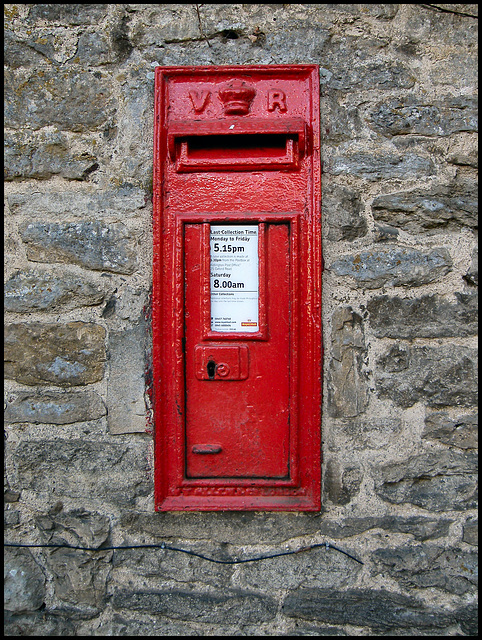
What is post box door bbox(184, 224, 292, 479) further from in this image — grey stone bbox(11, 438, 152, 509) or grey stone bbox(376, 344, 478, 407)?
grey stone bbox(376, 344, 478, 407)

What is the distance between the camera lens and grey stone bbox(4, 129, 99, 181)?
5.17 feet

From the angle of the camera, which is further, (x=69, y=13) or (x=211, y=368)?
(x=69, y=13)

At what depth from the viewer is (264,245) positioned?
4.80 ft

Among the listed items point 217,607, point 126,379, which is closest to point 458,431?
point 217,607

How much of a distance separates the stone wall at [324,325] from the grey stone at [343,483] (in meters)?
0.01

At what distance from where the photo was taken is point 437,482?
1516 millimetres

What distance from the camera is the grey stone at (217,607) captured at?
1.51m

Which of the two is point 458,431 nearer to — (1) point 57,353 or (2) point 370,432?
(2) point 370,432

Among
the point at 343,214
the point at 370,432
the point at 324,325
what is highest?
the point at 343,214

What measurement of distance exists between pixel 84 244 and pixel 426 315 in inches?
51.9

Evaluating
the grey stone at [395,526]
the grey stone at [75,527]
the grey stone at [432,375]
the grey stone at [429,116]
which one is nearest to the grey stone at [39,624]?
the grey stone at [75,527]

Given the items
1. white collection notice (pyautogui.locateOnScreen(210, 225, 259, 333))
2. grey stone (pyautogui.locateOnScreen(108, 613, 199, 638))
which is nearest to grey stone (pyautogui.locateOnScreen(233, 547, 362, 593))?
grey stone (pyautogui.locateOnScreen(108, 613, 199, 638))

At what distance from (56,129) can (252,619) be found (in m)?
1.99

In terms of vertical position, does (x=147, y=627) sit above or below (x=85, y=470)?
below
